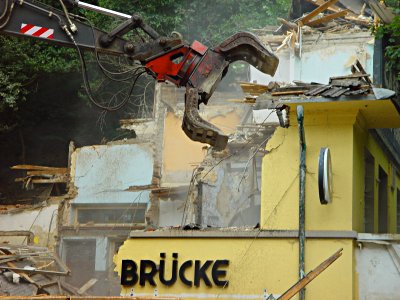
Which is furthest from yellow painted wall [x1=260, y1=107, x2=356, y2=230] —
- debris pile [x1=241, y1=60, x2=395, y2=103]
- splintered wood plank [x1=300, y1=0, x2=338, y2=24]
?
splintered wood plank [x1=300, y1=0, x2=338, y2=24]

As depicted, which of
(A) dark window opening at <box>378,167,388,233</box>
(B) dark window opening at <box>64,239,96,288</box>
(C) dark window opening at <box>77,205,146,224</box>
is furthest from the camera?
(C) dark window opening at <box>77,205,146,224</box>

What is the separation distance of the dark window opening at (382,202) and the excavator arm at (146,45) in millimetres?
7512

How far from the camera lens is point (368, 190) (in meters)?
15.8

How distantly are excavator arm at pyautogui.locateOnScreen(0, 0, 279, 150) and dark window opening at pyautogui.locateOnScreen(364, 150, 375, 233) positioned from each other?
553 centimetres

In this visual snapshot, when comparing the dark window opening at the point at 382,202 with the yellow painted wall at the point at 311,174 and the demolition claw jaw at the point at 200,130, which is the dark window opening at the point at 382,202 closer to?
the yellow painted wall at the point at 311,174

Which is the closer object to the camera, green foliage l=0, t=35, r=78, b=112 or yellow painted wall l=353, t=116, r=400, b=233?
yellow painted wall l=353, t=116, r=400, b=233

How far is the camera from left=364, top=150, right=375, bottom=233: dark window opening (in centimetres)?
1570

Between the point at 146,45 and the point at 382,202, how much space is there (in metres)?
8.71

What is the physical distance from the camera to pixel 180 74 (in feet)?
35.7

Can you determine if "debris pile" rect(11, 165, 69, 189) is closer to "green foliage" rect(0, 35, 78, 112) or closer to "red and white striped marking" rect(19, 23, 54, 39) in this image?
"green foliage" rect(0, 35, 78, 112)

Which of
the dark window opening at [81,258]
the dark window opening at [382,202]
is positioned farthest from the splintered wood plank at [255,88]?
the dark window opening at [81,258]

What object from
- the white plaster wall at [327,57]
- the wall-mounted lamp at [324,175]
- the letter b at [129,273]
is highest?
the white plaster wall at [327,57]

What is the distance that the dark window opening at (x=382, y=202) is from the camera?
57.4 feet

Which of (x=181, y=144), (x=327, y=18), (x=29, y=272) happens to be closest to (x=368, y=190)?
(x=29, y=272)
